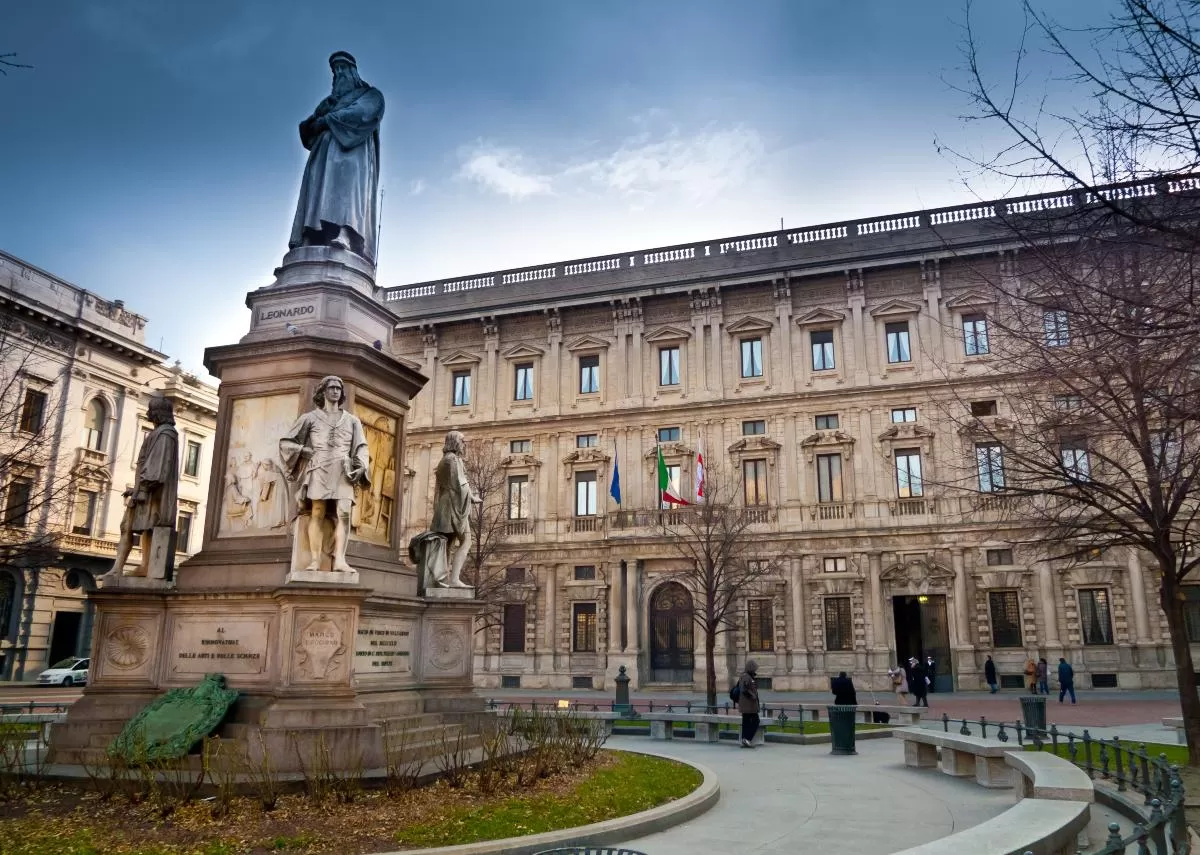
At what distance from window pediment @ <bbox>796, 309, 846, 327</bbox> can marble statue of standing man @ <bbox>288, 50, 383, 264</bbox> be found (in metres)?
26.7

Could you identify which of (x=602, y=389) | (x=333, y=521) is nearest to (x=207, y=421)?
(x=602, y=389)

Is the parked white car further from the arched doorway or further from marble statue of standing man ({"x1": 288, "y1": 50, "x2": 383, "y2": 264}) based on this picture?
marble statue of standing man ({"x1": 288, "y1": 50, "x2": 383, "y2": 264})

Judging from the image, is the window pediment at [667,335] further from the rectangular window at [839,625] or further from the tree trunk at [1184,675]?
the tree trunk at [1184,675]

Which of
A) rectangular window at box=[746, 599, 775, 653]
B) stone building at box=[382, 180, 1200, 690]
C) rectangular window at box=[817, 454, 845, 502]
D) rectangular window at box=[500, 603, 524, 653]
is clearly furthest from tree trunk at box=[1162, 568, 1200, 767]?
rectangular window at box=[500, 603, 524, 653]

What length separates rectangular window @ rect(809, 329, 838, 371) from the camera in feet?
123

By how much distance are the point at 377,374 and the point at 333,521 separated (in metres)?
2.73

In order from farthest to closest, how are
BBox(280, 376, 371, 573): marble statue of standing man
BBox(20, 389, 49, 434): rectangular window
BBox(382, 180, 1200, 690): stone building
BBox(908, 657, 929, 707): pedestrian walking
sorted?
BBox(20, 389, 49, 434): rectangular window < BBox(382, 180, 1200, 690): stone building < BBox(908, 657, 929, 707): pedestrian walking < BBox(280, 376, 371, 573): marble statue of standing man

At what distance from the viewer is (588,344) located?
40781 mm

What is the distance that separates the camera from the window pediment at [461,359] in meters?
42.5

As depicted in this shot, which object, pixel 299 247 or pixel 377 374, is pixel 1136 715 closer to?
pixel 377 374

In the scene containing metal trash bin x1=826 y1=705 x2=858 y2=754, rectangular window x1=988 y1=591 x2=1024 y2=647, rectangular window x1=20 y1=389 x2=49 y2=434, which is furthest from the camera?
rectangular window x1=20 y1=389 x2=49 y2=434

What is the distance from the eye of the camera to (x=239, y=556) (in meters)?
10.7

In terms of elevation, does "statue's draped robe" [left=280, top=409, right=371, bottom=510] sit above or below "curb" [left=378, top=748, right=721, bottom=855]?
above

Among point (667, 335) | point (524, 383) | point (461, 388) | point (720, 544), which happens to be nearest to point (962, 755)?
point (720, 544)
